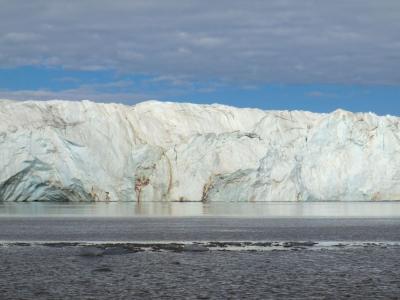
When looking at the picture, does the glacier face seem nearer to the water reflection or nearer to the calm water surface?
the water reflection

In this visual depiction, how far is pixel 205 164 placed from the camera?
43.6m

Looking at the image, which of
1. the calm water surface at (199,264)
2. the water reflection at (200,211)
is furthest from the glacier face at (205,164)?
the calm water surface at (199,264)

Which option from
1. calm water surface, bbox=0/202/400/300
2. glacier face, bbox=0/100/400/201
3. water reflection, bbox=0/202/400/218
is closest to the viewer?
calm water surface, bbox=0/202/400/300

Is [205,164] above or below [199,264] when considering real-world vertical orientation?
above

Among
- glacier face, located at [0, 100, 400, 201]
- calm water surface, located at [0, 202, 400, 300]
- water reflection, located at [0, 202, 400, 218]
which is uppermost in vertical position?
glacier face, located at [0, 100, 400, 201]

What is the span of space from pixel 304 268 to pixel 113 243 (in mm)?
6577

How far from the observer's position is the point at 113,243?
1712 centimetres

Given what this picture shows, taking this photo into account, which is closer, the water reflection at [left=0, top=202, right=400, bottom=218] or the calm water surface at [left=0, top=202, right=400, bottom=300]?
the calm water surface at [left=0, top=202, right=400, bottom=300]

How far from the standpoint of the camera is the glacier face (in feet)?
136

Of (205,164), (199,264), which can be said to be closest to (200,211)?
(205,164)

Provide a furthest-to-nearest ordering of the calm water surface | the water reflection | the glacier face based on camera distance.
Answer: the glacier face → the water reflection → the calm water surface

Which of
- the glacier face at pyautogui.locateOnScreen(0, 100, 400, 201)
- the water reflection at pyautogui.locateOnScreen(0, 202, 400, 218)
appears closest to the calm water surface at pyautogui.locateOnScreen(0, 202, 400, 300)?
the water reflection at pyautogui.locateOnScreen(0, 202, 400, 218)

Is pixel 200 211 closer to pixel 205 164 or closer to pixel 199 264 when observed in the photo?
pixel 205 164

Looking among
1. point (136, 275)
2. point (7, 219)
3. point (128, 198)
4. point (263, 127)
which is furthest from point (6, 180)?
point (136, 275)
